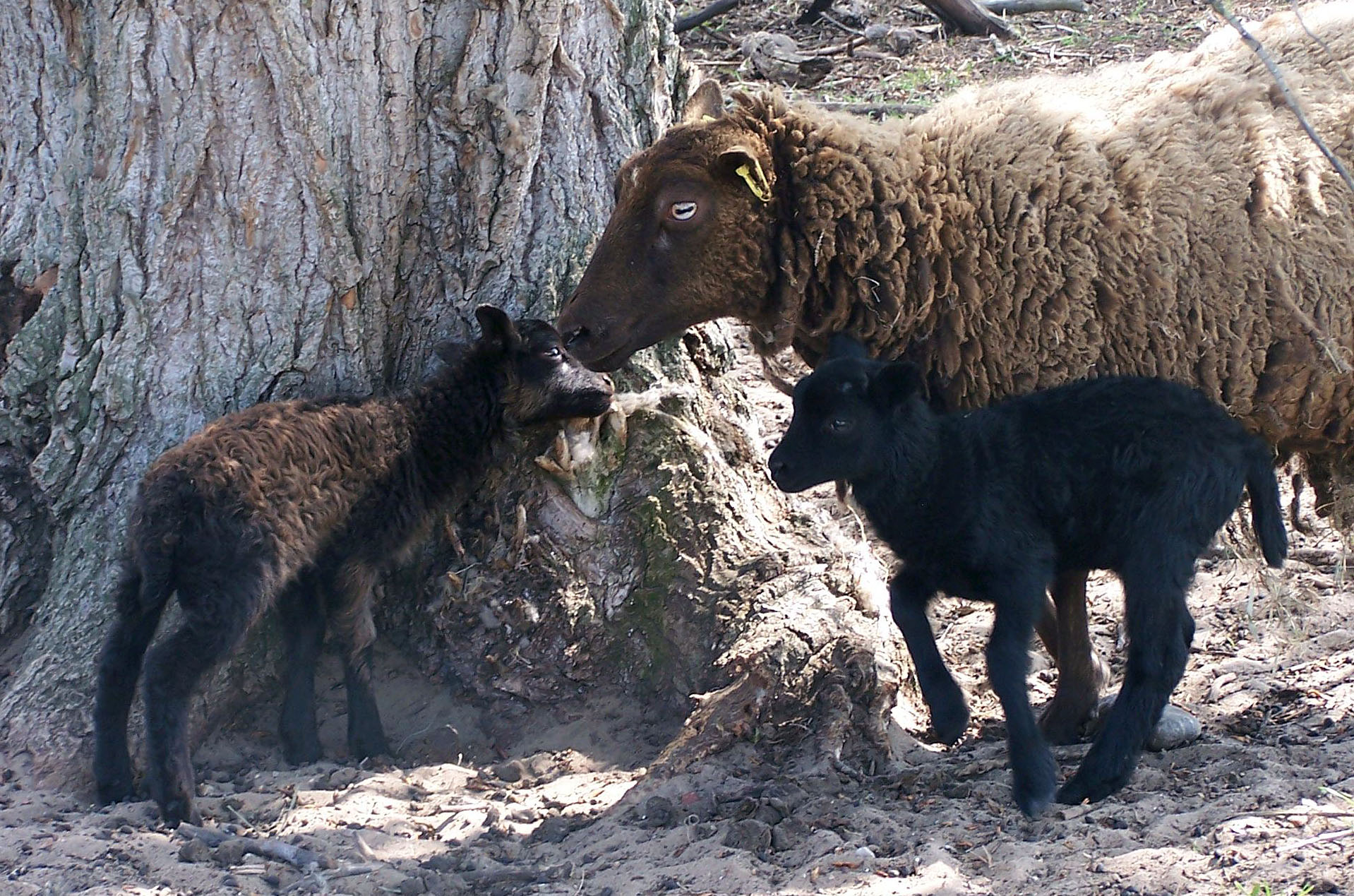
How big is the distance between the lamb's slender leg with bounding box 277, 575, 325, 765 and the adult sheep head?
146cm

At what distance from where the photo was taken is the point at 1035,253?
4922 millimetres

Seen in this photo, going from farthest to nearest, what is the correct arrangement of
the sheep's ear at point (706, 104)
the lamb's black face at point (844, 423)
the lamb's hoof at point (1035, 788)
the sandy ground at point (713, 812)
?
the sheep's ear at point (706, 104) < the lamb's black face at point (844, 423) < the lamb's hoof at point (1035, 788) < the sandy ground at point (713, 812)

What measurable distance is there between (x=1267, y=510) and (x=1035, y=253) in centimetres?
124

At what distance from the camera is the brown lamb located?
4.91m

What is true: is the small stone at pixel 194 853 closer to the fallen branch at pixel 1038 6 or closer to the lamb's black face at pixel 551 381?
the lamb's black face at pixel 551 381

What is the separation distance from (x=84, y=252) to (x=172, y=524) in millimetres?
1300

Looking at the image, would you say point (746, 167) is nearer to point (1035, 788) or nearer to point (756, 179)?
point (756, 179)

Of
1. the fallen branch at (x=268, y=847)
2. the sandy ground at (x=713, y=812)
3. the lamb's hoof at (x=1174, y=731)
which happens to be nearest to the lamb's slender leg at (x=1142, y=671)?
the sandy ground at (x=713, y=812)

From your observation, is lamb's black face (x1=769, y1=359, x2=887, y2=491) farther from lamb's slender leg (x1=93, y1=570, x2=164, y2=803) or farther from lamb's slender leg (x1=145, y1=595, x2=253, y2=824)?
lamb's slender leg (x1=93, y1=570, x2=164, y2=803)

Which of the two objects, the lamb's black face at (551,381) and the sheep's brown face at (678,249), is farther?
the lamb's black face at (551,381)

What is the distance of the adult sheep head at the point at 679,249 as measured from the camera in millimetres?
4992

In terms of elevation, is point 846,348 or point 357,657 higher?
point 846,348

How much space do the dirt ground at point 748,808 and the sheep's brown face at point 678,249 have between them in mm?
1084

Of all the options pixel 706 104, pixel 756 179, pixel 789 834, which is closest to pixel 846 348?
pixel 756 179
